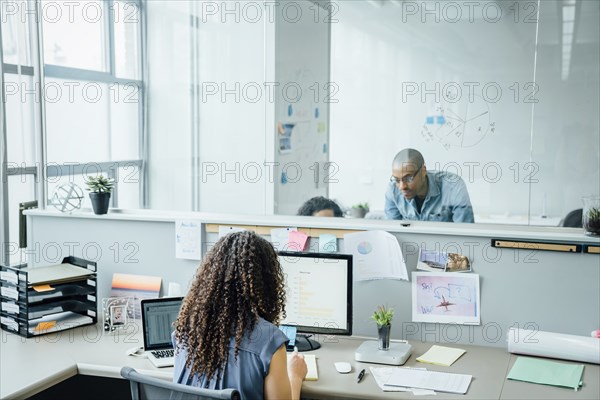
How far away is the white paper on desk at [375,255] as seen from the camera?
2471mm

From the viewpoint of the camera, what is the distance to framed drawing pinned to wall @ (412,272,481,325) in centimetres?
241

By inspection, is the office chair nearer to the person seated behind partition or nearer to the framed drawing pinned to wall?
the person seated behind partition

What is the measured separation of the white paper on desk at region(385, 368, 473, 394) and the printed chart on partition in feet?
1.08

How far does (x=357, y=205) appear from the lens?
457 centimetres

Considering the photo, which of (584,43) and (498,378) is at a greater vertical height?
(584,43)

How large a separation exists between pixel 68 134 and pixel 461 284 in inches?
105

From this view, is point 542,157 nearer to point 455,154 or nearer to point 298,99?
point 455,154

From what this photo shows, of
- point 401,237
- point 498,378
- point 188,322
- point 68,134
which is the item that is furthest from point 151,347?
point 68,134

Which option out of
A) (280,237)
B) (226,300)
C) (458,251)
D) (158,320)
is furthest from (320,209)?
(226,300)

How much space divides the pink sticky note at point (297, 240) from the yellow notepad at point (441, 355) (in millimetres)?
575

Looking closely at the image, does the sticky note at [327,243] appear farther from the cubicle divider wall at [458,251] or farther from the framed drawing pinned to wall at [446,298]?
the framed drawing pinned to wall at [446,298]

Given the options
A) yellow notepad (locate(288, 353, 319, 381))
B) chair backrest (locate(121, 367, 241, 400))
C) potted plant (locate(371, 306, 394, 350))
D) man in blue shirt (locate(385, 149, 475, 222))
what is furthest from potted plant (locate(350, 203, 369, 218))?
chair backrest (locate(121, 367, 241, 400))

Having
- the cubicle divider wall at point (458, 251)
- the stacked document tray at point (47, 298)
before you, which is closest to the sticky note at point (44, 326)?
the stacked document tray at point (47, 298)

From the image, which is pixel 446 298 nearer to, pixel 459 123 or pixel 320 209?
pixel 320 209
